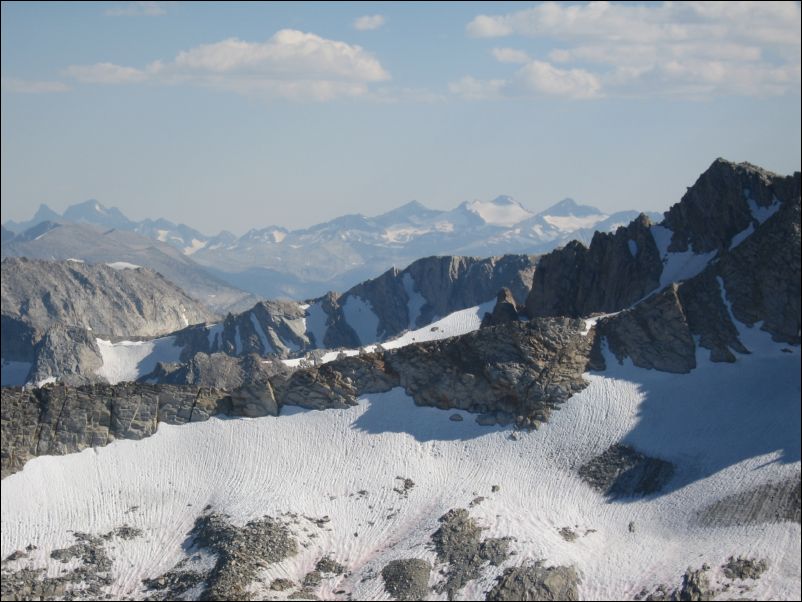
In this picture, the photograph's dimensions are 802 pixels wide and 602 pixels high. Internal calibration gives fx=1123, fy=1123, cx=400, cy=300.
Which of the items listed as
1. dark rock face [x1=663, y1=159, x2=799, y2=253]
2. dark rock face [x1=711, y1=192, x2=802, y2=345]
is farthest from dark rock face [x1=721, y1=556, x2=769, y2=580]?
dark rock face [x1=663, y1=159, x2=799, y2=253]

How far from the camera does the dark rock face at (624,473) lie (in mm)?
98000

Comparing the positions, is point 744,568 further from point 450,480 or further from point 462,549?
point 450,480

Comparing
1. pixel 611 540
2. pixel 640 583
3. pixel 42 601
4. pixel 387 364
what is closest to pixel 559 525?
pixel 611 540

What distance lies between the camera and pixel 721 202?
449 feet

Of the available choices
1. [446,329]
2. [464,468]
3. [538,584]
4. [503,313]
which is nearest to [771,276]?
[464,468]

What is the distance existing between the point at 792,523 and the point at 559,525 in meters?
19.4

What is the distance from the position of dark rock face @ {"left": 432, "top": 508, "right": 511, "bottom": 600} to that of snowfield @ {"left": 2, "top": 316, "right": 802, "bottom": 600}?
3.15 feet

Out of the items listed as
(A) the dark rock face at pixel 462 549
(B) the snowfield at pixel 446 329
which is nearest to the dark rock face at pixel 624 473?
(A) the dark rock face at pixel 462 549

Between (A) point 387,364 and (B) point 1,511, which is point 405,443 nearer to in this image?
(A) point 387,364

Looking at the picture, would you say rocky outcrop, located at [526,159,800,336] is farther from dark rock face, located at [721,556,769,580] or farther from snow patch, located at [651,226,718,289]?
dark rock face, located at [721,556,769,580]

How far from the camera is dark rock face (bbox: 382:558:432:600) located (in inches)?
3482

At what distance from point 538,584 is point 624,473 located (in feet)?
56.5

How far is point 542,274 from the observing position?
166 metres

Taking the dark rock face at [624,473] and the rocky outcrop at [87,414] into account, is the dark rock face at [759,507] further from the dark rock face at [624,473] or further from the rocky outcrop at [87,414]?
the rocky outcrop at [87,414]
